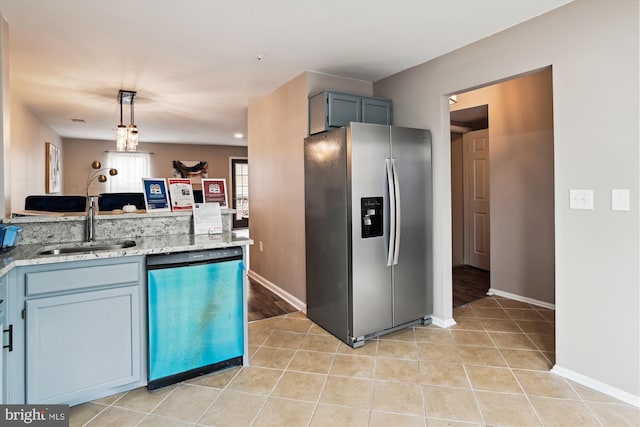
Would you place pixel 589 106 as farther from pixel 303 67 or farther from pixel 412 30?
pixel 303 67

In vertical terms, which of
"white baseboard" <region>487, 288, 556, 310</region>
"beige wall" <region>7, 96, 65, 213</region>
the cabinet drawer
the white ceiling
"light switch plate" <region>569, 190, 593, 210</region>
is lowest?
"white baseboard" <region>487, 288, 556, 310</region>

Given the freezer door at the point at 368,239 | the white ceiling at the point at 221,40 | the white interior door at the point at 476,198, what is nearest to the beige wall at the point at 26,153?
the white ceiling at the point at 221,40

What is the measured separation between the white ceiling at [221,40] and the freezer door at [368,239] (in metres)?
0.74

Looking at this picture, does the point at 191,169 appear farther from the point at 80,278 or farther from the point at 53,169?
the point at 80,278

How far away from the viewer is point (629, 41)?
2006mm

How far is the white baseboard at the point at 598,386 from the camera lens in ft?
6.69

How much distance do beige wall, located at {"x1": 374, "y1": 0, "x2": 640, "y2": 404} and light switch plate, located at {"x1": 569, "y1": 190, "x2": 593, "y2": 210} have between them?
0.03m

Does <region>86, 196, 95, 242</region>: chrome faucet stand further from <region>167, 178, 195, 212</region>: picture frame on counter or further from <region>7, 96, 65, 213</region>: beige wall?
<region>7, 96, 65, 213</region>: beige wall

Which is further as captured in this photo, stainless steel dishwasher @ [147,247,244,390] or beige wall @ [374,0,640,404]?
stainless steel dishwasher @ [147,247,244,390]

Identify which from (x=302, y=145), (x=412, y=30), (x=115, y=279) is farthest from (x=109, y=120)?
(x=412, y=30)

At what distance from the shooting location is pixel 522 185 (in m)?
3.88

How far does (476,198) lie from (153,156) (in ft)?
23.1

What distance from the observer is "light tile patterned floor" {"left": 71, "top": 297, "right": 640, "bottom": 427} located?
1952mm

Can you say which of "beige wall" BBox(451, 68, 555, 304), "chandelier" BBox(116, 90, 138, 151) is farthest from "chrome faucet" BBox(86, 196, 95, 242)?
"beige wall" BBox(451, 68, 555, 304)
